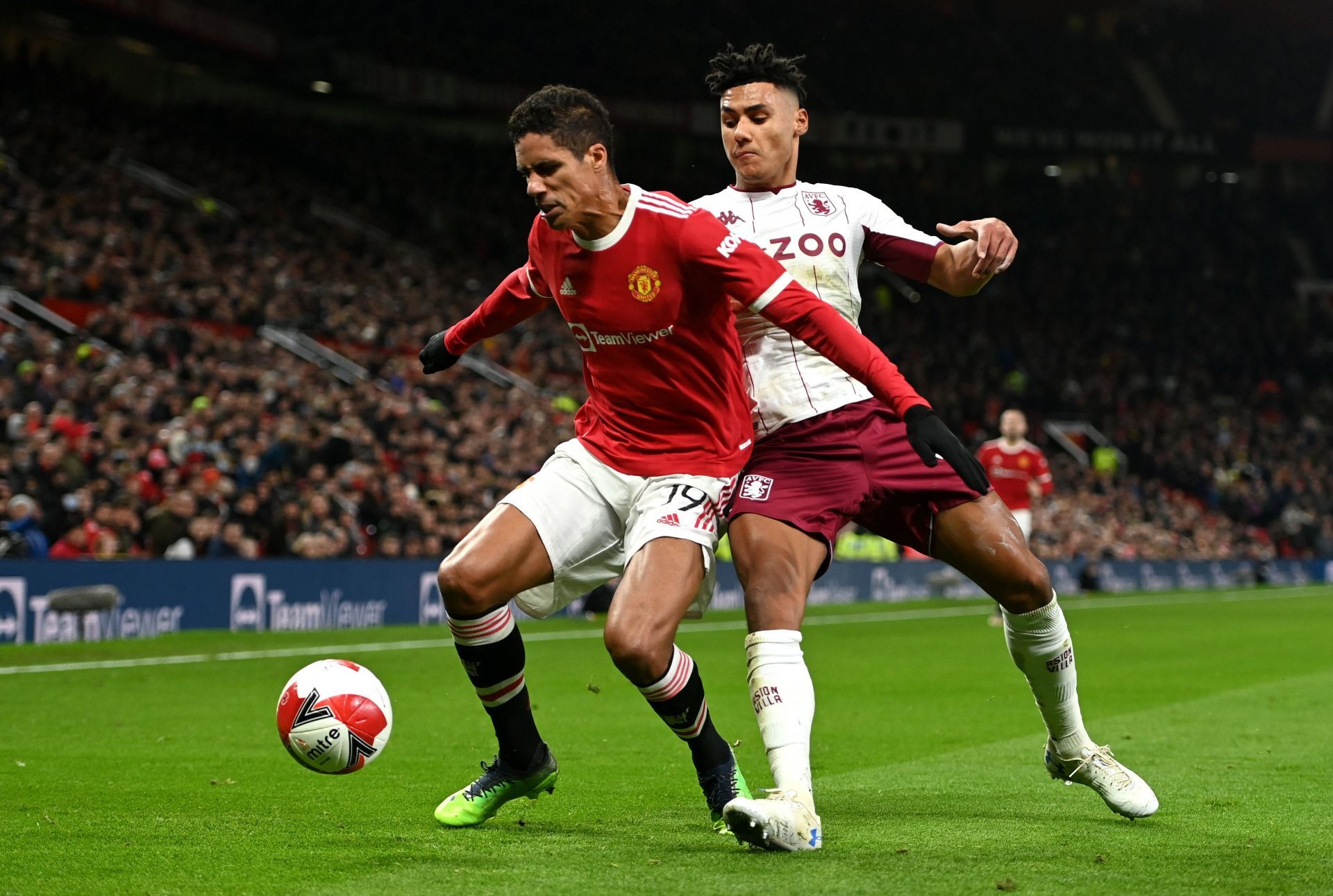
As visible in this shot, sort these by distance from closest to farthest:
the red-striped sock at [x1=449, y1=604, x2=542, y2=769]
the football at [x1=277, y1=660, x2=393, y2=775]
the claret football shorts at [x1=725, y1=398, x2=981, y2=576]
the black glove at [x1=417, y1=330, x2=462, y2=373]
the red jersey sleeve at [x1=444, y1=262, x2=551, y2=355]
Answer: the claret football shorts at [x1=725, y1=398, x2=981, y2=576] → the red-striped sock at [x1=449, y1=604, x2=542, y2=769] → the football at [x1=277, y1=660, x2=393, y2=775] → the red jersey sleeve at [x1=444, y1=262, x2=551, y2=355] → the black glove at [x1=417, y1=330, x2=462, y2=373]

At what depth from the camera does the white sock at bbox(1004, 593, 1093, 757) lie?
5488 millimetres

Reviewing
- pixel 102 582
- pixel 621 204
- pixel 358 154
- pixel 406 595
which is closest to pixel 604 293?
pixel 621 204

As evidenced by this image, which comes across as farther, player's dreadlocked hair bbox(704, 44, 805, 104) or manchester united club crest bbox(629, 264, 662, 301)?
player's dreadlocked hair bbox(704, 44, 805, 104)

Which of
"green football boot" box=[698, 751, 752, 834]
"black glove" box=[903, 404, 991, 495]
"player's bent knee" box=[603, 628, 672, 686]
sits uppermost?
"black glove" box=[903, 404, 991, 495]

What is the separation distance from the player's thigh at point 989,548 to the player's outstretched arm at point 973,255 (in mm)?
725

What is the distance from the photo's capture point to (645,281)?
196 inches

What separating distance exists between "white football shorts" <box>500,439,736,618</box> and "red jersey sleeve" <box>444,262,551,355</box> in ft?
2.08

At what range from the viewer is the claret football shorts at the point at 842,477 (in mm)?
5113

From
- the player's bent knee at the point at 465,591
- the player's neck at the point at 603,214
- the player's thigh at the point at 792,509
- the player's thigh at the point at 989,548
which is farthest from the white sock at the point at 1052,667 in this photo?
the player's neck at the point at 603,214

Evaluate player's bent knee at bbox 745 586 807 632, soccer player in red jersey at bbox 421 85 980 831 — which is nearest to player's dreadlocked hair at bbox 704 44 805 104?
soccer player in red jersey at bbox 421 85 980 831

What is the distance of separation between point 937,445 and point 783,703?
977 mm

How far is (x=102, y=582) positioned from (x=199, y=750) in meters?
7.66

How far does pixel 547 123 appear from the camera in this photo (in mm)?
4875

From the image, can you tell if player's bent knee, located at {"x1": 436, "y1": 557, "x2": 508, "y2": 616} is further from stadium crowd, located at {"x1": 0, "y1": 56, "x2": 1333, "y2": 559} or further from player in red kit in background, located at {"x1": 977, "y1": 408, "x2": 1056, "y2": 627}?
player in red kit in background, located at {"x1": 977, "y1": 408, "x2": 1056, "y2": 627}
